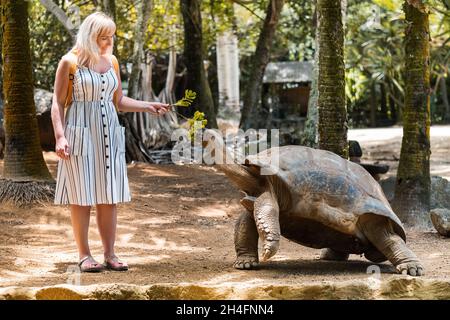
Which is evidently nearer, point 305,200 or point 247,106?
point 305,200

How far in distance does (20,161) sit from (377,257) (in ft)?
16.9

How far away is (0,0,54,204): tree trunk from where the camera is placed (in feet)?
31.4

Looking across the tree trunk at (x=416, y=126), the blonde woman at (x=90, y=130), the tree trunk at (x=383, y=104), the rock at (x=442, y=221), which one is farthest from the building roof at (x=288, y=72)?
the blonde woman at (x=90, y=130)

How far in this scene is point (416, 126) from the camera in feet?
31.7

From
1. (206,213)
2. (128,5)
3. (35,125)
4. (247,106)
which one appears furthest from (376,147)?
(35,125)

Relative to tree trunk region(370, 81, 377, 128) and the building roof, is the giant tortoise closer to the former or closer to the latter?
the building roof

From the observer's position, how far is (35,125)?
32.0 feet

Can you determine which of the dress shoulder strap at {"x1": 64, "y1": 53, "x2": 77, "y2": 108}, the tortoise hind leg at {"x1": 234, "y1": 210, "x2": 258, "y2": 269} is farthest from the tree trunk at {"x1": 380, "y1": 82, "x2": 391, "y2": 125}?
the dress shoulder strap at {"x1": 64, "y1": 53, "x2": 77, "y2": 108}

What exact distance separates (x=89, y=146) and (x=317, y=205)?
67.1 inches

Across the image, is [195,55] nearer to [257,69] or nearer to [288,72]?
[257,69]

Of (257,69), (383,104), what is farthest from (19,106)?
(383,104)

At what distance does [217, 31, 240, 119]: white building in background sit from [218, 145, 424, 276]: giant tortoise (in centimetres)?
1745

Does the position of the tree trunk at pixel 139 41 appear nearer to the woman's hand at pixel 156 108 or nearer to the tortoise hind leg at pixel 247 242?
the woman's hand at pixel 156 108

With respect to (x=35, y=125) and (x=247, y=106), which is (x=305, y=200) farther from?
(x=247, y=106)
